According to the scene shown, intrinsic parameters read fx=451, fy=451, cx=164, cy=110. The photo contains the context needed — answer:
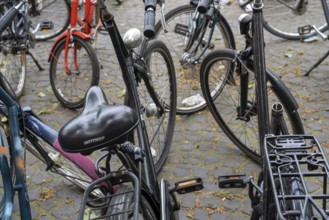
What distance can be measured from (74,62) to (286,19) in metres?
3.22

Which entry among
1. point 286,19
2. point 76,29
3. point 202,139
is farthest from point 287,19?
point 76,29

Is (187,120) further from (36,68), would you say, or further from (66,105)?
(36,68)

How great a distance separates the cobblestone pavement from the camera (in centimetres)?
356

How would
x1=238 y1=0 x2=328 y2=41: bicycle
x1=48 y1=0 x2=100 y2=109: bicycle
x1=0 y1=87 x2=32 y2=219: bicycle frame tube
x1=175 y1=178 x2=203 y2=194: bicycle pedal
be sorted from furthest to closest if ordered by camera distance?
x1=238 y1=0 x2=328 y2=41: bicycle
x1=48 y1=0 x2=100 y2=109: bicycle
x1=175 y1=178 x2=203 y2=194: bicycle pedal
x1=0 y1=87 x2=32 y2=219: bicycle frame tube

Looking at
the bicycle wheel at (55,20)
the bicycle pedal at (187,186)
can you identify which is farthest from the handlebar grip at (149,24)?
the bicycle wheel at (55,20)

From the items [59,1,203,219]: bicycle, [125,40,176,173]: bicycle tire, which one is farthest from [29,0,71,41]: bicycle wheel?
[59,1,203,219]: bicycle

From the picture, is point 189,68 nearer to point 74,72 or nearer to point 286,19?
point 74,72

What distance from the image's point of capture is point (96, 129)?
189 centimetres

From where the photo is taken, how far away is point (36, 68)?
5926 mm

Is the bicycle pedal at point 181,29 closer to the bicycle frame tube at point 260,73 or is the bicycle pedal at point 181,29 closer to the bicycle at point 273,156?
the bicycle at point 273,156

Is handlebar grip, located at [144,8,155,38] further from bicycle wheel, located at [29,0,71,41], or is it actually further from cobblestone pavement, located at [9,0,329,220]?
bicycle wheel, located at [29,0,71,41]

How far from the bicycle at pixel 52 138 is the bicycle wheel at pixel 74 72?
997mm

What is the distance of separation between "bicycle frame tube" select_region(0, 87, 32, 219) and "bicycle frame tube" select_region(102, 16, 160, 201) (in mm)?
625

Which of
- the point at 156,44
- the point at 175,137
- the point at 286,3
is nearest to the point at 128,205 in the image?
the point at 156,44
